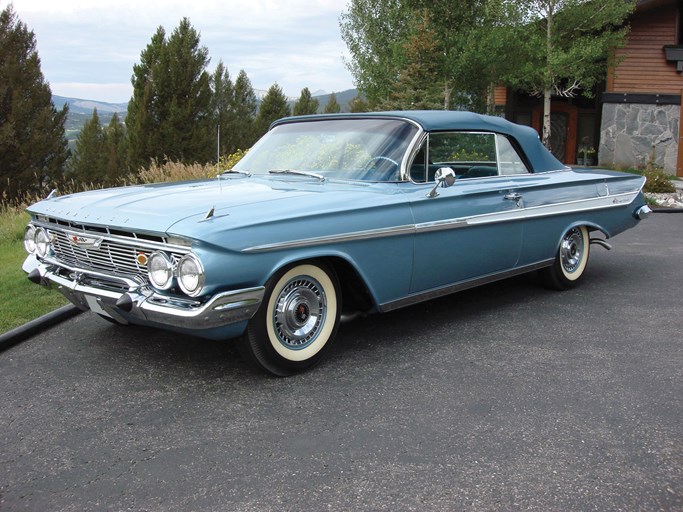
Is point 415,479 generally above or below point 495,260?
below

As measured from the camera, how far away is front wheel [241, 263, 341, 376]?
3.60 meters

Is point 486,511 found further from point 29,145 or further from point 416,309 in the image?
point 29,145

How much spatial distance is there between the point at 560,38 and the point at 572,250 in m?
12.4

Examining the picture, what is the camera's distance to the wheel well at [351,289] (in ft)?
13.2

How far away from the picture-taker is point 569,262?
5914 millimetres

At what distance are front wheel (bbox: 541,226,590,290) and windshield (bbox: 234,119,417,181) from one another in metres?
2.01

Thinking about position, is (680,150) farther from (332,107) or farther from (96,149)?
(96,149)

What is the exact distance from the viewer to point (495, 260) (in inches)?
194

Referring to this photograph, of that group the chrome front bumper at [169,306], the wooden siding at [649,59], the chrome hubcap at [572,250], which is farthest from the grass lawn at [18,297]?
the wooden siding at [649,59]

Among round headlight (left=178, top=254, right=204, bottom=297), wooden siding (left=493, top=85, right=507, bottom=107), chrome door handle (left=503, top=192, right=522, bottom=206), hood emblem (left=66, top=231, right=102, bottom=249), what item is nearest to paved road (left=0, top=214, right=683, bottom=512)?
round headlight (left=178, top=254, right=204, bottom=297)

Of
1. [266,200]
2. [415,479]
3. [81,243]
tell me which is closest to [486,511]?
[415,479]

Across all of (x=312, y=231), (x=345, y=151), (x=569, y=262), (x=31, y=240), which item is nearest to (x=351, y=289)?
(x=312, y=231)

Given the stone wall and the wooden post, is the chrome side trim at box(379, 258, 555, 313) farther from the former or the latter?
the wooden post

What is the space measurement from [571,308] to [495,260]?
904mm
